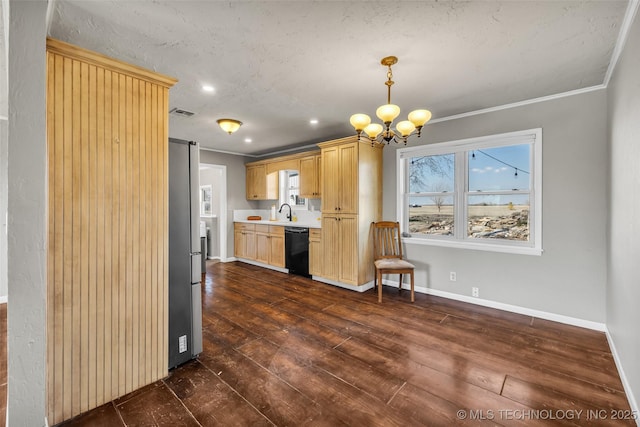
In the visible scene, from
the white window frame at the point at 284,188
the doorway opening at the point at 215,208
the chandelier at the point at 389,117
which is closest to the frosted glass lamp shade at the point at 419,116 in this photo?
the chandelier at the point at 389,117

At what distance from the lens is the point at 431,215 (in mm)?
4160

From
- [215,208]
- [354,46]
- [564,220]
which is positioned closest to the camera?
[354,46]

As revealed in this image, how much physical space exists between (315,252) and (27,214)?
147 inches

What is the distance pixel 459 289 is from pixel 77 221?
409cm

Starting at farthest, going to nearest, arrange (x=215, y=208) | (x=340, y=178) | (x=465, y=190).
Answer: (x=215, y=208), (x=340, y=178), (x=465, y=190)

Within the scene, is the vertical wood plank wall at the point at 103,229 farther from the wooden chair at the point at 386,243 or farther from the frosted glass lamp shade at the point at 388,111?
the wooden chair at the point at 386,243

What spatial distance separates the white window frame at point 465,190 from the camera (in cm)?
323

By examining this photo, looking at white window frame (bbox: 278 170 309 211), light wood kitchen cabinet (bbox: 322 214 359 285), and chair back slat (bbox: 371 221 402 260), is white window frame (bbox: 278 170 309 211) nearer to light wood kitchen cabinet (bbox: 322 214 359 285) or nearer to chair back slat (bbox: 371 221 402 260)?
light wood kitchen cabinet (bbox: 322 214 359 285)

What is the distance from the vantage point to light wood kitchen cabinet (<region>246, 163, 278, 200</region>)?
6.18 m

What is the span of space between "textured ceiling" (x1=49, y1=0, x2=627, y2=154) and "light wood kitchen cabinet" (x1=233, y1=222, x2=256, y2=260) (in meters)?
3.28

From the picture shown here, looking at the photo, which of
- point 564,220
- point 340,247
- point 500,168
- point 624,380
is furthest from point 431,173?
point 624,380

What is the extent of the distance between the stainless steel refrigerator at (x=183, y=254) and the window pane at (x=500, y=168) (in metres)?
3.41

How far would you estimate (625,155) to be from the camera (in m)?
2.04

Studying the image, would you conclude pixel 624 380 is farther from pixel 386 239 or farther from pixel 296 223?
pixel 296 223
